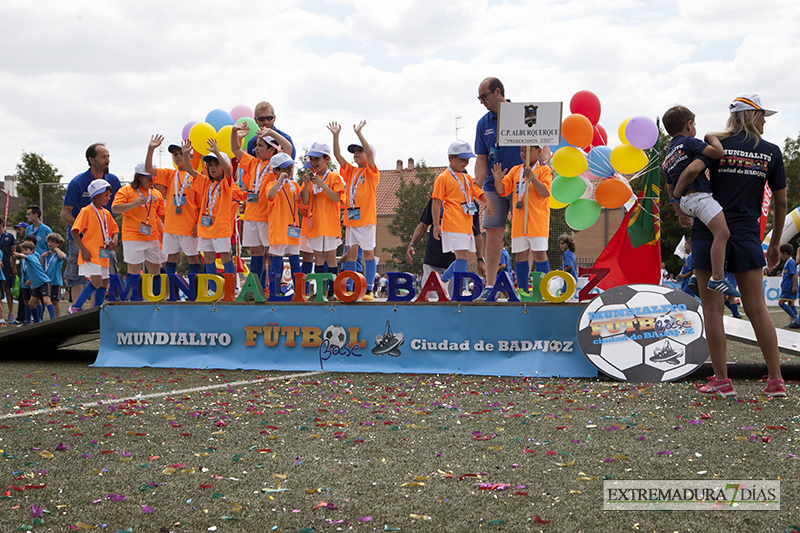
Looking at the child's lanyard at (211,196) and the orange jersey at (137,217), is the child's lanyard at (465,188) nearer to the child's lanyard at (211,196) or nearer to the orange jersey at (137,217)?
the child's lanyard at (211,196)

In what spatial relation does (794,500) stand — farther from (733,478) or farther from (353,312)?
(353,312)

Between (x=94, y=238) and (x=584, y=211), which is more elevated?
(x=584, y=211)

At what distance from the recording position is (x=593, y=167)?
7.35m

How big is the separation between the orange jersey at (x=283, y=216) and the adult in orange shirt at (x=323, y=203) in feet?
0.88

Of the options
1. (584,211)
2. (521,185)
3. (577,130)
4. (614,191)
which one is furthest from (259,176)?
(614,191)

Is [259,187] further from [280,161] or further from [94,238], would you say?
[94,238]

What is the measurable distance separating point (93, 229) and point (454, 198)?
440 cm

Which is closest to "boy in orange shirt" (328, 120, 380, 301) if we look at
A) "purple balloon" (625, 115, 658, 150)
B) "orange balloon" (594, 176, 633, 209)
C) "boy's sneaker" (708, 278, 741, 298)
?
"orange balloon" (594, 176, 633, 209)

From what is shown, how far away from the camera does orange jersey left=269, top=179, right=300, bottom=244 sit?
24.8 feet

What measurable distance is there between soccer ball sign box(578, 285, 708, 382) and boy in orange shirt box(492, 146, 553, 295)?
1576 mm

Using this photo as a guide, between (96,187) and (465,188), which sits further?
(96,187)

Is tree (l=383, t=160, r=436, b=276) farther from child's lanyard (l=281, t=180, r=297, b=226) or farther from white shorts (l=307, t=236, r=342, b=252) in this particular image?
child's lanyard (l=281, t=180, r=297, b=226)

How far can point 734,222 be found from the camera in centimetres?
439

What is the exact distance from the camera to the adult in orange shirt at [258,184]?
786cm
